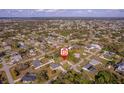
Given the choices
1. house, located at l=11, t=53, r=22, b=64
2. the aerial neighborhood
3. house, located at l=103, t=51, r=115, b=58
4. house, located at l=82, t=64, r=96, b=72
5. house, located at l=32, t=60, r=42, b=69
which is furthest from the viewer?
house, located at l=103, t=51, r=115, b=58

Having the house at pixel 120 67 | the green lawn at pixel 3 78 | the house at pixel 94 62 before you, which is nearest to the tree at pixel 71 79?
the house at pixel 94 62

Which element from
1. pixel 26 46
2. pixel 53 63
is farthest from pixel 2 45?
pixel 53 63

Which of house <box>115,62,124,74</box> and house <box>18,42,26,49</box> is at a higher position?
house <box>18,42,26,49</box>

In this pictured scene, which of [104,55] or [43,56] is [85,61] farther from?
[43,56]

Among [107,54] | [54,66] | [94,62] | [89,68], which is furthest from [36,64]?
[107,54]

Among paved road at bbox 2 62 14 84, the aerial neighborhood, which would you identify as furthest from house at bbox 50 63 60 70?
paved road at bbox 2 62 14 84

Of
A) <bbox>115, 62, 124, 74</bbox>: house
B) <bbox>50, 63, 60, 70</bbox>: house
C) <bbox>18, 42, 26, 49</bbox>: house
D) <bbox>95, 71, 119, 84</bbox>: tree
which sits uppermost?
<bbox>18, 42, 26, 49</bbox>: house

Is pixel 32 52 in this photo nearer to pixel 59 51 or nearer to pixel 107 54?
pixel 59 51

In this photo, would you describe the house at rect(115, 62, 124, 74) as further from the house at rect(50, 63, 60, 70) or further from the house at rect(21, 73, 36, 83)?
the house at rect(21, 73, 36, 83)
